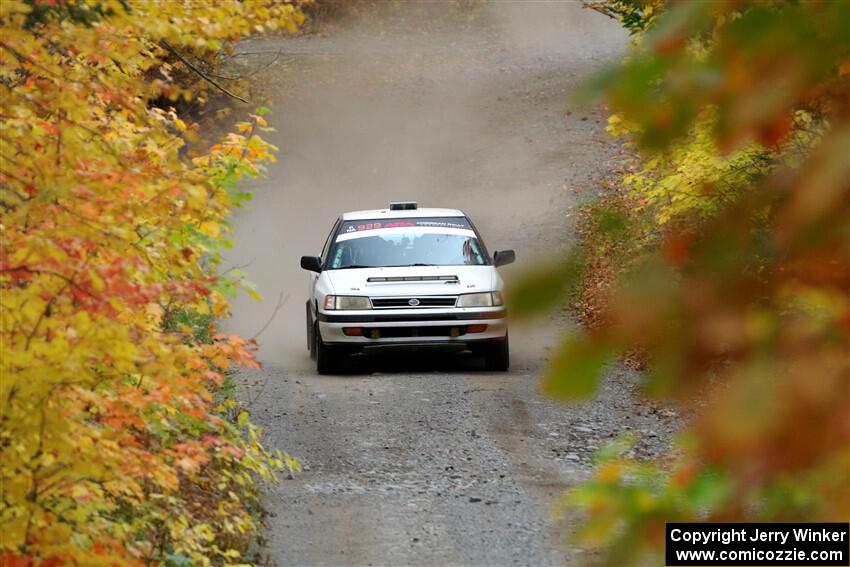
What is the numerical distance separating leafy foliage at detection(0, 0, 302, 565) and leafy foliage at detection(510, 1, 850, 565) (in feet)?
10.9

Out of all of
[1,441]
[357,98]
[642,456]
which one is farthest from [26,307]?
[357,98]

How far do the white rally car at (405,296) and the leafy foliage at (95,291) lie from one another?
6.15m

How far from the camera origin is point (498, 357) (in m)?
13.8

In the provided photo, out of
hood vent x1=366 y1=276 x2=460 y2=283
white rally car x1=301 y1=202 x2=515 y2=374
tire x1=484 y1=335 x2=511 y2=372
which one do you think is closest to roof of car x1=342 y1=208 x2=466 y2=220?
white rally car x1=301 y1=202 x2=515 y2=374

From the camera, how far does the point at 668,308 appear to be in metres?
1.31

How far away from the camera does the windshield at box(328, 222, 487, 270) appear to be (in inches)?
551

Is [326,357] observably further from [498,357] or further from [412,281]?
[498,357]

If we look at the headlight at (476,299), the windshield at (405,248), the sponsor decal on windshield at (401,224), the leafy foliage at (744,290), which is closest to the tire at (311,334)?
the windshield at (405,248)

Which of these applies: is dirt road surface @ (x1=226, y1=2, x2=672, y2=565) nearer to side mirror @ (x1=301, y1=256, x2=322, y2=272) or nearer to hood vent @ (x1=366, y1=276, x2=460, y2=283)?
hood vent @ (x1=366, y1=276, x2=460, y2=283)

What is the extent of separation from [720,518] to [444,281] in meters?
12.1

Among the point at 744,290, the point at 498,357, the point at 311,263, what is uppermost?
the point at 744,290

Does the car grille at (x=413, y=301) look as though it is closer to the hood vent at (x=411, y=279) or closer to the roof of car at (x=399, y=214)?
the hood vent at (x=411, y=279)

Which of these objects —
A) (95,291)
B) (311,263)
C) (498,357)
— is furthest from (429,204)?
(95,291)

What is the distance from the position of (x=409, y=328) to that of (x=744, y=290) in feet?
39.3
